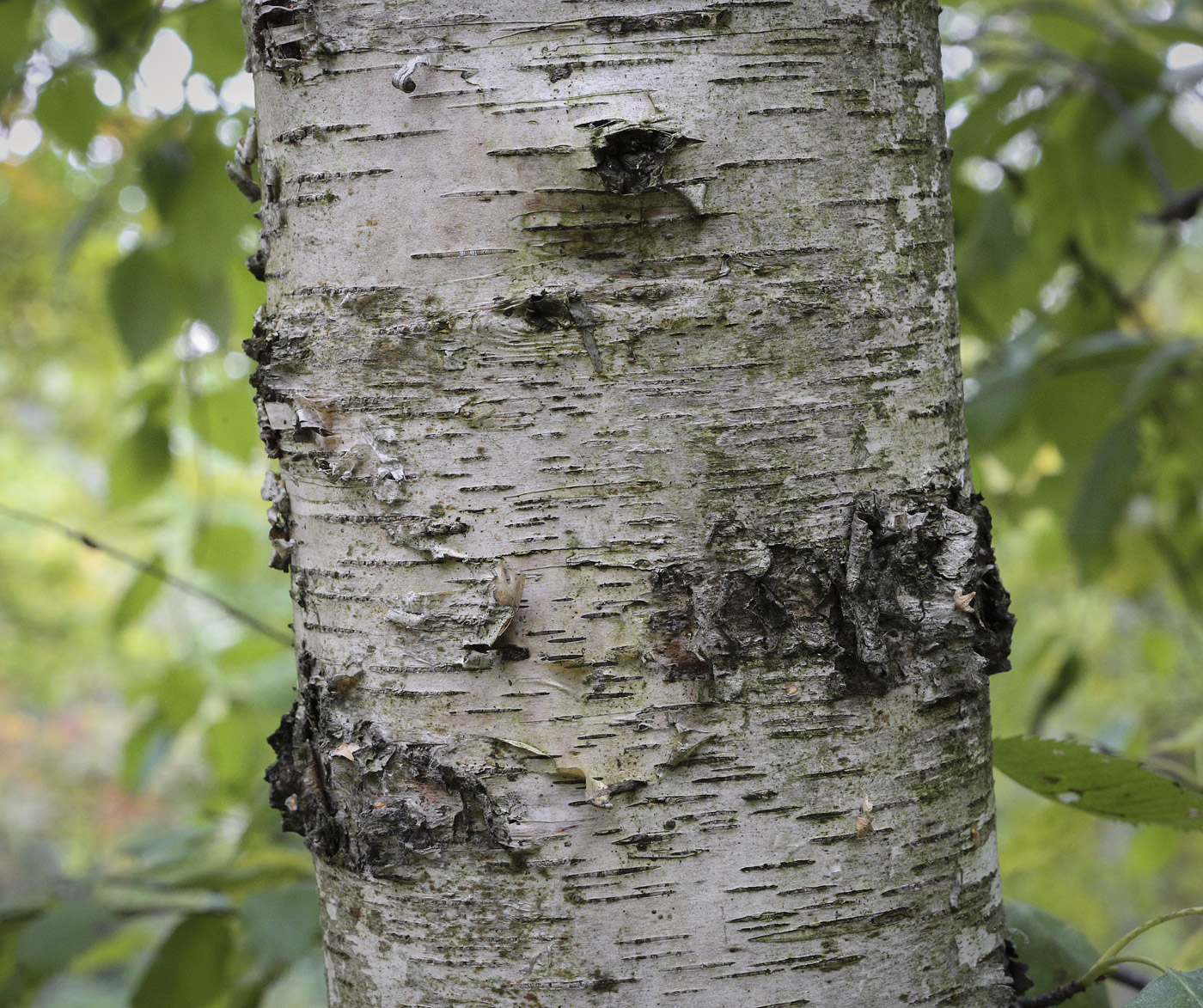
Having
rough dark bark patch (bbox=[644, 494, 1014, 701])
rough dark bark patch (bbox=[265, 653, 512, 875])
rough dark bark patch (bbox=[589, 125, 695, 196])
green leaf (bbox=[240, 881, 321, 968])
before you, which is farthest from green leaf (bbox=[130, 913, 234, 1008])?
rough dark bark patch (bbox=[589, 125, 695, 196])

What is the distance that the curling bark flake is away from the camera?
50cm

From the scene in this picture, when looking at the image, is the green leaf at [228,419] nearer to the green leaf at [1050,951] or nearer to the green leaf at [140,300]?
the green leaf at [140,300]

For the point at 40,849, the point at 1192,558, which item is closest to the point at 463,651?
the point at 1192,558

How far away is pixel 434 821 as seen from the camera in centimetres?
52

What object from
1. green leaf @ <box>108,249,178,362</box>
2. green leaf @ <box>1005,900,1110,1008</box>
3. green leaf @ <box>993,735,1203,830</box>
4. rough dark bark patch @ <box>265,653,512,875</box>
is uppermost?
green leaf @ <box>108,249,178,362</box>

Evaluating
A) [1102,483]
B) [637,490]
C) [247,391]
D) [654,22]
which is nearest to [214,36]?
[247,391]

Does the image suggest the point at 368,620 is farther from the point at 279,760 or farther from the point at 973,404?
the point at 973,404

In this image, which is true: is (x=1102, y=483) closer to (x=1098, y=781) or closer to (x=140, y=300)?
(x=1098, y=781)

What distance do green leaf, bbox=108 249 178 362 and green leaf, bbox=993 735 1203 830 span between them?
3.92ft

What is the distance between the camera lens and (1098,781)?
67cm

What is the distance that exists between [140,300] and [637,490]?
Answer: 1.09 metres

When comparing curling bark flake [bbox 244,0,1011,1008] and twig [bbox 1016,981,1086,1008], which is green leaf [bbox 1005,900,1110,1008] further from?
curling bark flake [bbox 244,0,1011,1008]

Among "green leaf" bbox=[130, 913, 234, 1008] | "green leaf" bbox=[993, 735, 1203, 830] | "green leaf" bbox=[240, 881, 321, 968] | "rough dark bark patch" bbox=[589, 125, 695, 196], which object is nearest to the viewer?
"rough dark bark patch" bbox=[589, 125, 695, 196]

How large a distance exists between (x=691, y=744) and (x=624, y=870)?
3.2 inches
